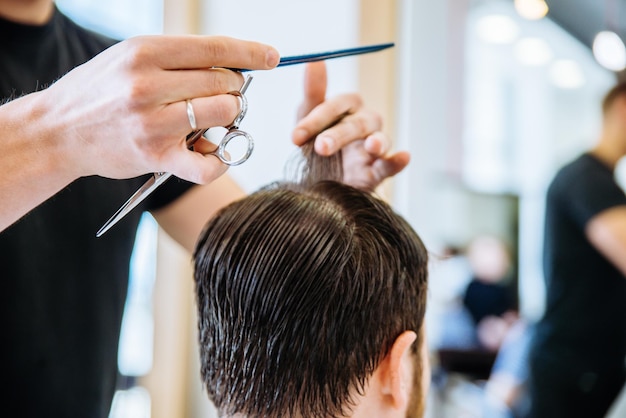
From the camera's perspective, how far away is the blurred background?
2.09 m

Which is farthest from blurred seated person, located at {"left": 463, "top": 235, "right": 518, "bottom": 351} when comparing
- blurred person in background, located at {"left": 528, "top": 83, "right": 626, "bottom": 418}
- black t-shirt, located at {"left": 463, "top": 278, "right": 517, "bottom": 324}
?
blurred person in background, located at {"left": 528, "top": 83, "right": 626, "bottom": 418}

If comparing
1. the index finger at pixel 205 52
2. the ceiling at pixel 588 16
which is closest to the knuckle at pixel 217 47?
the index finger at pixel 205 52

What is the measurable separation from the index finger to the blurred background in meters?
1.47

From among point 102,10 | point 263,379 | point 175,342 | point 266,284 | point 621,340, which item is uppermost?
point 102,10

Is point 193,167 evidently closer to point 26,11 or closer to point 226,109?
point 226,109

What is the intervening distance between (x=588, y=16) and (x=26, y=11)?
62.1 inches

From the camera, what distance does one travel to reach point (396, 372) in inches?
37.5

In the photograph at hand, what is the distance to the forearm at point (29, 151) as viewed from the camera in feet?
2.35

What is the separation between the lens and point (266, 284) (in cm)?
90

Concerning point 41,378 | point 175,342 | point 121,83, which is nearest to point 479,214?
point 175,342

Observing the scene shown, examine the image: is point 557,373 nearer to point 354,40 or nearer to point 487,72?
point 487,72

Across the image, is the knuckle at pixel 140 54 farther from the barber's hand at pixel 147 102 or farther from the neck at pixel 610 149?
the neck at pixel 610 149

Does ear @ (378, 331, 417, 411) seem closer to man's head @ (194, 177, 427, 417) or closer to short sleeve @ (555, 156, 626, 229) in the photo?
man's head @ (194, 177, 427, 417)

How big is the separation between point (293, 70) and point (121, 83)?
1827mm
